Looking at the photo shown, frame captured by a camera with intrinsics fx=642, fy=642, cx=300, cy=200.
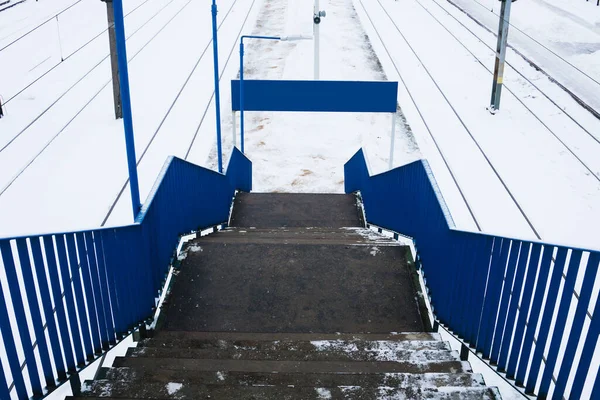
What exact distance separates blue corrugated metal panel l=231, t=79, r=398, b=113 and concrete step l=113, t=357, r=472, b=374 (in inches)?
372

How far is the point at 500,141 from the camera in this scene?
555 inches

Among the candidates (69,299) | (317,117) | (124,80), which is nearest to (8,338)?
(69,299)

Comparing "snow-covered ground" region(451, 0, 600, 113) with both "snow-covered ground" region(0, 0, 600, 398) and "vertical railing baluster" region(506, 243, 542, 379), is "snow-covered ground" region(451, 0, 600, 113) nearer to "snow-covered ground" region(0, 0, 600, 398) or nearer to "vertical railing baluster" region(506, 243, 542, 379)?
"snow-covered ground" region(0, 0, 600, 398)

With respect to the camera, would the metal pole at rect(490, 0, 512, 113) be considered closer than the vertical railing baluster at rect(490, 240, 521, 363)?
No

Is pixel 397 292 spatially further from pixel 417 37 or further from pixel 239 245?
pixel 417 37

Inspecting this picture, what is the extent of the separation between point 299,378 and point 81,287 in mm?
1421

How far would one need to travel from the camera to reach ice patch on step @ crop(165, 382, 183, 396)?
11.5 ft

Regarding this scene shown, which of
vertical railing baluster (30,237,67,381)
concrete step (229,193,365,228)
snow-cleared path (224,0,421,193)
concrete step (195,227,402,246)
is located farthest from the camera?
snow-cleared path (224,0,421,193)

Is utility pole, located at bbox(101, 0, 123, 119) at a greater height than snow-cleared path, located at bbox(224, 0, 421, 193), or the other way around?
utility pole, located at bbox(101, 0, 123, 119)

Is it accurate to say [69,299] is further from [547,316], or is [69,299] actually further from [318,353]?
[547,316]

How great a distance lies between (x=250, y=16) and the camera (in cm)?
2588

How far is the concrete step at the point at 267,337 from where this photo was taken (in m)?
4.46

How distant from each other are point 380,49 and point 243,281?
56.0ft

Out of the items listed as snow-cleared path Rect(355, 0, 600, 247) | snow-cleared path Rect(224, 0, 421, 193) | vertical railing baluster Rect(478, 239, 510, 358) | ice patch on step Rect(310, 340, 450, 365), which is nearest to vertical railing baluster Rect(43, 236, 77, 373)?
ice patch on step Rect(310, 340, 450, 365)
